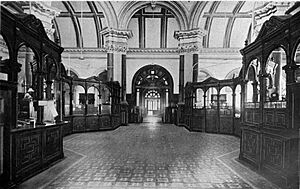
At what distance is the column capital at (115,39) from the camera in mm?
14695

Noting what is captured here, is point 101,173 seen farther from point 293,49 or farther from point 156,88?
point 156,88

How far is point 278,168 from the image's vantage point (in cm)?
409

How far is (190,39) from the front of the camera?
1469 cm

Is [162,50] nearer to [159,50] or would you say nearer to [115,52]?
[159,50]

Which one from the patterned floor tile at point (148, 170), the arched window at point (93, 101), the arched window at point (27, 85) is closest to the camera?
the patterned floor tile at point (148, 170)

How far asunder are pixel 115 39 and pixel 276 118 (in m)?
12.1

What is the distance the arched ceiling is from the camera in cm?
1467

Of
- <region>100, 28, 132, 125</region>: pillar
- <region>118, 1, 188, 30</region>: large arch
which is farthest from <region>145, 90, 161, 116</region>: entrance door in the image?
<region>118, 1, 188, 30</region>: large arch

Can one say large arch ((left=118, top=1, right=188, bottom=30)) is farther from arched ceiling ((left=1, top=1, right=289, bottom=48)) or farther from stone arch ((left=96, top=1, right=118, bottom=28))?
stone arch ((left=96, top=1, right=118, bottom=28))

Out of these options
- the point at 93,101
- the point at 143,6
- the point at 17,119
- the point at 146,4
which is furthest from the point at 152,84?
the point at 17,119

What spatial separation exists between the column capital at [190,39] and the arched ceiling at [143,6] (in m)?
0.42

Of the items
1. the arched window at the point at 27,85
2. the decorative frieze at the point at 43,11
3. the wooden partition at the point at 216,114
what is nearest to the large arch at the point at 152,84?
the wooden partition at the point at 216,114

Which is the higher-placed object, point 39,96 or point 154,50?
point 154,50

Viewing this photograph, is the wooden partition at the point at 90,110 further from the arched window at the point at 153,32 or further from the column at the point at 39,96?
the arched window at the point at 153,32
